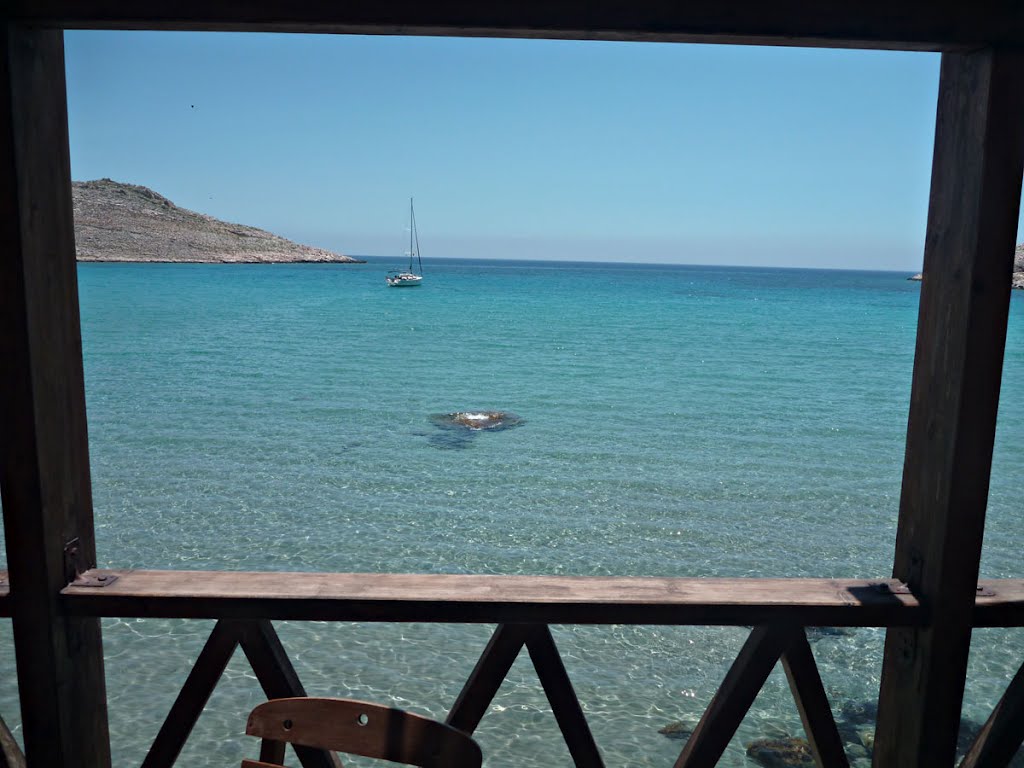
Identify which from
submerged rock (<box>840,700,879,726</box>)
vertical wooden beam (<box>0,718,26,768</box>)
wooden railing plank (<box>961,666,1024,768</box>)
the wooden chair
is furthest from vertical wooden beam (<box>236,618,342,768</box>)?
submerged rock (<box>840,700,879,726</box>)

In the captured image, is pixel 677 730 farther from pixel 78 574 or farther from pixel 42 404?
pixel 42 404

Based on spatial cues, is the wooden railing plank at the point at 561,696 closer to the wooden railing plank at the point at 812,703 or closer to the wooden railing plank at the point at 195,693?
the wooden railing plank at the point at 812,703

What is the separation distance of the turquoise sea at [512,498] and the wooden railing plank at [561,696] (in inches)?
117

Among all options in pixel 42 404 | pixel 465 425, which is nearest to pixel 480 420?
pixel 465 425

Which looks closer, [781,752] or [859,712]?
[781,752]

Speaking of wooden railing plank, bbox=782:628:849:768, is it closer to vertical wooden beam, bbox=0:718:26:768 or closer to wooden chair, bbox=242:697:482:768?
wooden chair, bbox=242:697:482:768

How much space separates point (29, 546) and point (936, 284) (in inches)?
86.0

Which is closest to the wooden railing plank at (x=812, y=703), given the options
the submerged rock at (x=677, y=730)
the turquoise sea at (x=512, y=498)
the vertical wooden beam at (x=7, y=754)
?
the vertical wooden beam at (x=7, y=754)

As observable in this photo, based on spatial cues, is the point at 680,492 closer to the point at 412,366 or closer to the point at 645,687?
the point at 645,687

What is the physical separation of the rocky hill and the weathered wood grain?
312 ft

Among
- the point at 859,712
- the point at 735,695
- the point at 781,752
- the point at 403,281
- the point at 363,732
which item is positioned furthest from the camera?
the point at 403,281

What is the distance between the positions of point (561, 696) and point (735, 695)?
1.37 ft

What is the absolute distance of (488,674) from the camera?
6.43 ft

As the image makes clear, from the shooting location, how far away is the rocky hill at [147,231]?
9219 centimetres
